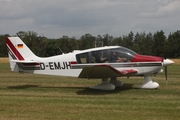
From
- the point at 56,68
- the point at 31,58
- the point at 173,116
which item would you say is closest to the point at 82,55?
the point at 56,68

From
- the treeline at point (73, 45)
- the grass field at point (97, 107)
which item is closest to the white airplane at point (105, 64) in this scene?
the grass field at point (97, 107)

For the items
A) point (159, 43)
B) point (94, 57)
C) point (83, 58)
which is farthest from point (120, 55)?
point (159, 43)

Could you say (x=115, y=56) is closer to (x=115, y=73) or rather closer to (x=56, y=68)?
(x=115, y=73)

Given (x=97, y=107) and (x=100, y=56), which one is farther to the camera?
(x=100, y=56)

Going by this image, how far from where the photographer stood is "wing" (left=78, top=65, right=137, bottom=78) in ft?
32.5

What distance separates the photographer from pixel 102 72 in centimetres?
1036

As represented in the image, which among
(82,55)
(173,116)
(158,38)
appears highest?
(158,38)

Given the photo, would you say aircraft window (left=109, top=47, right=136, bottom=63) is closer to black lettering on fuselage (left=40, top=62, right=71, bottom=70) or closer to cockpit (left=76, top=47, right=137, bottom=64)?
cockpit (left=76, top=47, right=137, bottom=64)

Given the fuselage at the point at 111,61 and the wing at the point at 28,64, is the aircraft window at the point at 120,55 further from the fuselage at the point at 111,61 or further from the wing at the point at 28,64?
the wing at the point at 28,64

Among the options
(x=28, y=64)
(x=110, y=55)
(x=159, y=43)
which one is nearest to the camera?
(x=110, y=55)

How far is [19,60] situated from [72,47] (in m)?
70.0

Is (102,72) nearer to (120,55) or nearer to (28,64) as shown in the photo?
(120,55)

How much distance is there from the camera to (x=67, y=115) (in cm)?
680

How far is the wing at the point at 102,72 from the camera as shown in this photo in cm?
990
